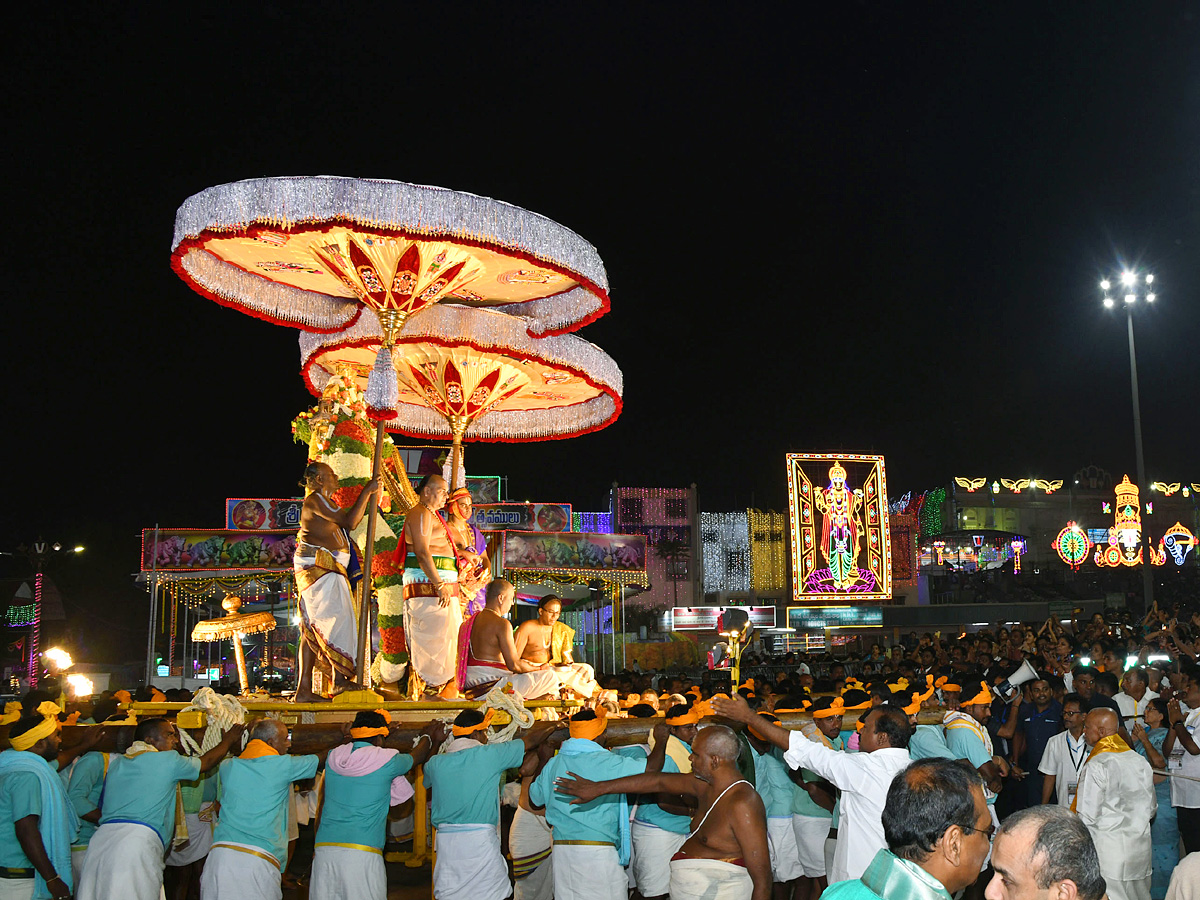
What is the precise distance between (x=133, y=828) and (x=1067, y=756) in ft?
19.6

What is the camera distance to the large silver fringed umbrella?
9.12 m

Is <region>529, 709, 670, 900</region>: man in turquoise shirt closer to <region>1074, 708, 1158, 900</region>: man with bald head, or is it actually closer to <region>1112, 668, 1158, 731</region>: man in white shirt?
<region>1074, 708, 1158, 900</region>: man with bald head

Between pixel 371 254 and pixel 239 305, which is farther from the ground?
pixel 371 254

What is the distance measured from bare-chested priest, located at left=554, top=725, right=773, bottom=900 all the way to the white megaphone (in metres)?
5.39

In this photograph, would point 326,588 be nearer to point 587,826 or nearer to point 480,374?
point 480,374

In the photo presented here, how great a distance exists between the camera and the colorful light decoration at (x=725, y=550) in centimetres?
5519

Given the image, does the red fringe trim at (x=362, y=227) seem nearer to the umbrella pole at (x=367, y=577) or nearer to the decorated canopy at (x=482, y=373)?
the decorated canopy at (x=482, y=373)

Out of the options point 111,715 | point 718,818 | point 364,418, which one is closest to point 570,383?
point 364,418

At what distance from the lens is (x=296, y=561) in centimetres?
1012

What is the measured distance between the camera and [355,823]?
5.84 metres

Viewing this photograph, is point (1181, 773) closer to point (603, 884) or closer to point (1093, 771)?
point (1093, 771)

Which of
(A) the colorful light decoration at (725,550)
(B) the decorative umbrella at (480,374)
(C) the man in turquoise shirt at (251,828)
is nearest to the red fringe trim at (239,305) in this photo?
(B) the decorative umbrella at (480,374)

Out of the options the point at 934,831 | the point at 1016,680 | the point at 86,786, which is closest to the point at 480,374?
the point at 1016,680

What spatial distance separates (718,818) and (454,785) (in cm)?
179
